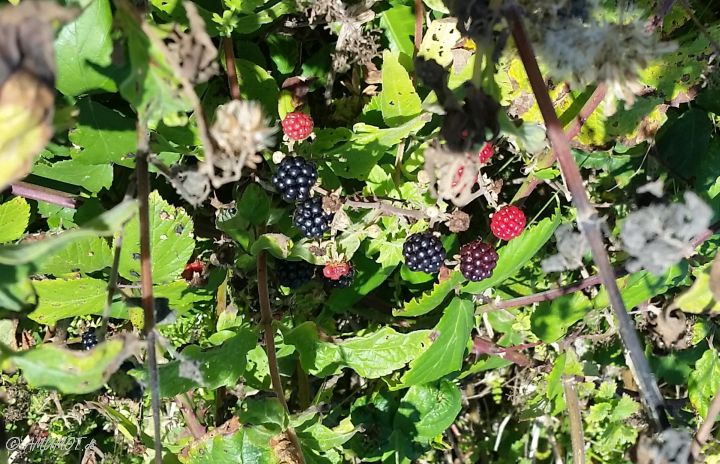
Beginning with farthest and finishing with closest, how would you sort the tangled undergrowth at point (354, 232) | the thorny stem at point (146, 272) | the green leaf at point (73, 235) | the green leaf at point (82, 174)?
the green leaf at point (82, 174), the tangled undergrowth at point (354, 232), the thorny stem at point (146, 272), the green leaf at point (73, 235)

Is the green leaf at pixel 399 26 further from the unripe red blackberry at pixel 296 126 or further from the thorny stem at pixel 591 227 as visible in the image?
the thorny stem at pixel 591 227

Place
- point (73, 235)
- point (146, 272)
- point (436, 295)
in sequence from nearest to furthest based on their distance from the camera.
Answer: point (73, 235) < point (146, 272) < point (436, 295)

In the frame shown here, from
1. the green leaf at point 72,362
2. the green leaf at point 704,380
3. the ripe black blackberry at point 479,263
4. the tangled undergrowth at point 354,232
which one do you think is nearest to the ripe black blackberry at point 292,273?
the tangled undergrowth at point 354,232

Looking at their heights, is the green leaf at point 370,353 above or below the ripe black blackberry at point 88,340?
above

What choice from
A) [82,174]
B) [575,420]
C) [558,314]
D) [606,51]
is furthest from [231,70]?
[575,420]

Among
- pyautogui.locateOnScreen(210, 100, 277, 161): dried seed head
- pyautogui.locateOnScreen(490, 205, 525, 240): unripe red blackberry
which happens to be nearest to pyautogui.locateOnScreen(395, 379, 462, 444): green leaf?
pyautogui.locateOnScreen(490, 205, 525, 240): unripe red blackberry

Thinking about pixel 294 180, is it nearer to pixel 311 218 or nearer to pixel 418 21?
pixel 311 218

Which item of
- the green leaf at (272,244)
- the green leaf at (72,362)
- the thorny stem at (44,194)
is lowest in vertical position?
the thorny stem at (44,194)
